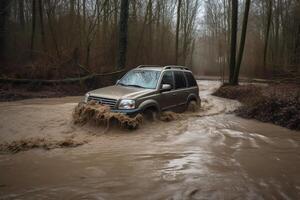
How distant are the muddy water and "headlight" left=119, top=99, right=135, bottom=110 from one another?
0.65 metres

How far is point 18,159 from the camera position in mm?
6461

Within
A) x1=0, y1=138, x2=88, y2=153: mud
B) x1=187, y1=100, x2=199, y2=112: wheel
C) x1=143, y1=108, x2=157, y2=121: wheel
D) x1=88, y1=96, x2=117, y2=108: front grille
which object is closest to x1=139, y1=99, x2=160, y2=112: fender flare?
x1=143, y1=108, x2=157, y2=121: wheel

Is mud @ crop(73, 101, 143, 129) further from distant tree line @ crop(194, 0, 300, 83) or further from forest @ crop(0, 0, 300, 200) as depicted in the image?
distant tree line @ crop(194, 0, 300, 83)

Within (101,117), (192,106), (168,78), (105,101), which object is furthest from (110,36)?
(101,117)

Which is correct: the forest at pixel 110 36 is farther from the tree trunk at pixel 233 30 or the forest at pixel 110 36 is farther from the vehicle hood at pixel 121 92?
the vehicle hood at pixel 121 92

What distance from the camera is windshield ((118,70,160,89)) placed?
32.6ft

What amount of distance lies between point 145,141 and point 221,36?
125 ft

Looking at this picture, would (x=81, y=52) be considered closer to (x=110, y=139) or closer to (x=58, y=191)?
(x=110, y=139)

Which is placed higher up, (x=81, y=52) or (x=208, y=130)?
(x=81, y=52)

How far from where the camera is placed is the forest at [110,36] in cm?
1880

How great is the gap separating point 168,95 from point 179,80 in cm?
119

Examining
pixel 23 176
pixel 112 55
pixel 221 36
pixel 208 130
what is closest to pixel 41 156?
pixel 23 176

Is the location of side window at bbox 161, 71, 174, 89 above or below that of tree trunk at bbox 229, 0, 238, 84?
below

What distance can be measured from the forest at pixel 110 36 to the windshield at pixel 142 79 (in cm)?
456
